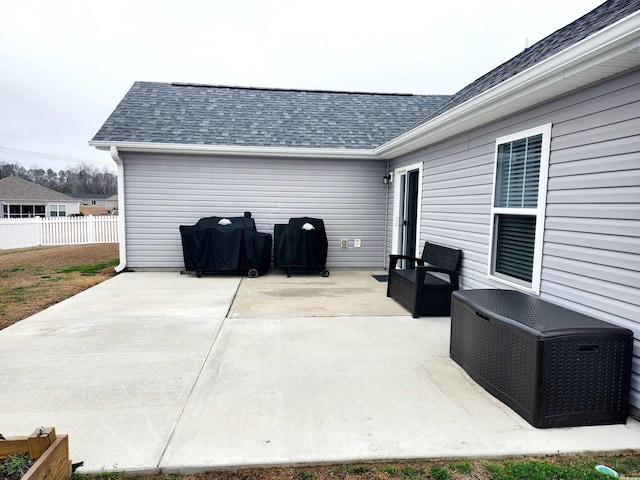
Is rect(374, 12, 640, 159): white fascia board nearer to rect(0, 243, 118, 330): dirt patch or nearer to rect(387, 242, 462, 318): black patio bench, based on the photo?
rect(387, 242, 462, 318): black patio bench

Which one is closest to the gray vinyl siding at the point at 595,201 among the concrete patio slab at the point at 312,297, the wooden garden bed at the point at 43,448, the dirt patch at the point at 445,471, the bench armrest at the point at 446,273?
the bench armrest at the point at 446,273

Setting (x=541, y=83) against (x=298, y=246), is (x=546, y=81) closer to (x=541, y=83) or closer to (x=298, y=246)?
(x=541, y=83)

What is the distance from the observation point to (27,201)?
28016mm

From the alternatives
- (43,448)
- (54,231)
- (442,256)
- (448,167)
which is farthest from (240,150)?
(54,231)

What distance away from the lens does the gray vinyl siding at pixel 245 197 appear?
7.71 metres

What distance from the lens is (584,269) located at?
2.93 meters

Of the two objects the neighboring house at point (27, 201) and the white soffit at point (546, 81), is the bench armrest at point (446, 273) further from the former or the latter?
the neighboring house at point (27, 201)

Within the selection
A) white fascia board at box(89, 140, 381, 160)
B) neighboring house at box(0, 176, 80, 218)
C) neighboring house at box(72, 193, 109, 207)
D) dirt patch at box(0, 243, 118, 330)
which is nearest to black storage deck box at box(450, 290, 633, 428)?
dirt patch at box(0, 243, 118, 330)

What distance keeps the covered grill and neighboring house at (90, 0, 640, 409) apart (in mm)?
778

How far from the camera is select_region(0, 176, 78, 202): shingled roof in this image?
90.0 feet

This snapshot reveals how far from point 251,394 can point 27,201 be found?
32854 millimetres

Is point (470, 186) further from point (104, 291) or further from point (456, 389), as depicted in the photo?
point (104, 291)

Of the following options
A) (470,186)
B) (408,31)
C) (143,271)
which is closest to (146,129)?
(143,271)

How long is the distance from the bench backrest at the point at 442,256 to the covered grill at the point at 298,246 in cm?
220
